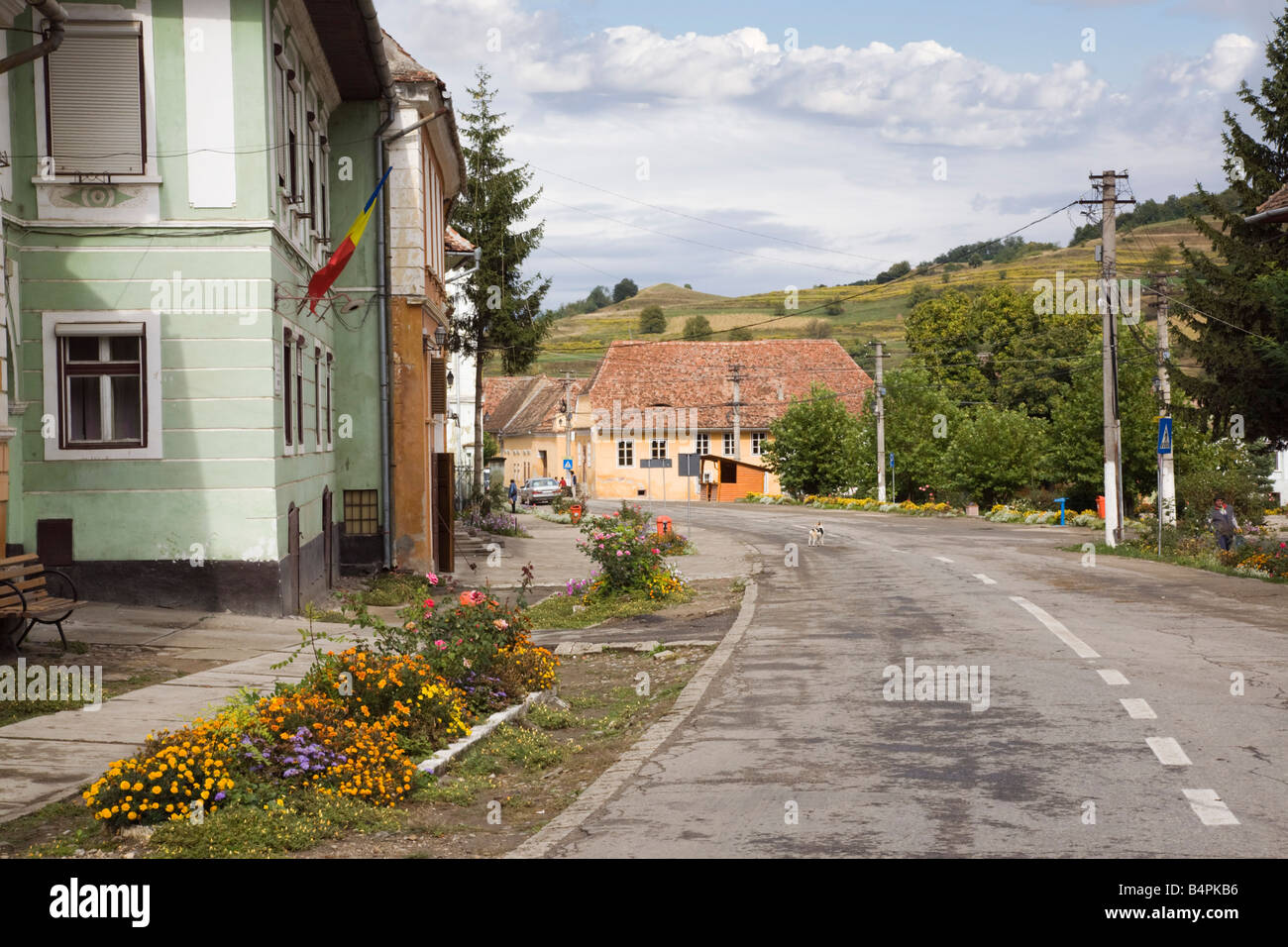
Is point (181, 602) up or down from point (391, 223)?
down

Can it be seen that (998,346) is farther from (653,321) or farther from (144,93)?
(653,321)

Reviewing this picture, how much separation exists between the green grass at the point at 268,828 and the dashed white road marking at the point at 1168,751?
4.76 meters

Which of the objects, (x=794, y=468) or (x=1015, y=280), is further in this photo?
(x=1015, y=280)

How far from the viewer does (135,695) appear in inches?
442

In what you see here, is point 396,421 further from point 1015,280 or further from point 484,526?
point 1015,280

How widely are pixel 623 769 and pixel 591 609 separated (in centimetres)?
1136

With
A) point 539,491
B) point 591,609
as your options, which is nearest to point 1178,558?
point 591,609

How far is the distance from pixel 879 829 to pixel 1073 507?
147 feet

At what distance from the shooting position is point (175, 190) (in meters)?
16.6

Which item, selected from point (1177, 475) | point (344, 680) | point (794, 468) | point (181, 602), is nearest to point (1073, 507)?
point (1177, 475)

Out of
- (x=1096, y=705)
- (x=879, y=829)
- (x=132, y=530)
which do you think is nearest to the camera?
(x=879, y=829)

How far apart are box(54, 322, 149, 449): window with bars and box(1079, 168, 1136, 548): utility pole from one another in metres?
23.7

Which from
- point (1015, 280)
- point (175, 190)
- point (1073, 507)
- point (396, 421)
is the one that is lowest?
point (1073, 507)

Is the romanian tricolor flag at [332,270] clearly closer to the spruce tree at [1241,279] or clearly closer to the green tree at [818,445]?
the spruce tree at [1241,279]
